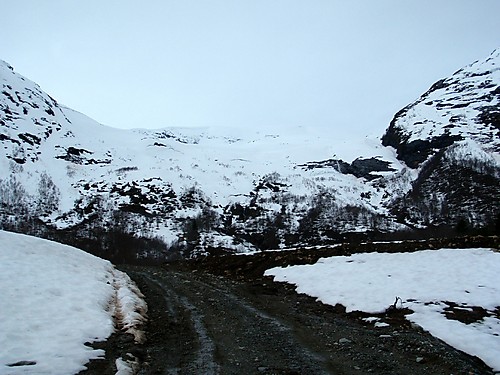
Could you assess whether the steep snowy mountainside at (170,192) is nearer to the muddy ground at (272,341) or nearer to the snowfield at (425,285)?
the snowfield at (425,285)

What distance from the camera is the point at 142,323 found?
12.0 m

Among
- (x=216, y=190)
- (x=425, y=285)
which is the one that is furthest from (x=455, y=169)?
(x=425, y=285)

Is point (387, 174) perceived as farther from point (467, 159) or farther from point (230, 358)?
point (230, 358)

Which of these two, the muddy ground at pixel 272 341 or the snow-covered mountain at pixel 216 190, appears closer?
the muddy ground at pixel 272 341

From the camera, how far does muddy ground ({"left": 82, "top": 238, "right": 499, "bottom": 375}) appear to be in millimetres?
8117

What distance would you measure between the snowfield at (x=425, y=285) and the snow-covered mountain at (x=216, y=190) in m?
→ 85.5

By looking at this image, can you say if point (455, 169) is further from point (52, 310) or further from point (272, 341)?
point (52, 310)

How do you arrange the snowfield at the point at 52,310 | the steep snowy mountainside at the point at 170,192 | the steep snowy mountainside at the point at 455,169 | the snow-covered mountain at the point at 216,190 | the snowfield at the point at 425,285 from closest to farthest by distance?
the snowfield at the point at 52,310, the snowfield at the point at 425,285, the steep snowy mountainside at the point at 455,169, the snow-covered mountain at the point at 216,190, the steep snowy mountainside at the point at 170,192

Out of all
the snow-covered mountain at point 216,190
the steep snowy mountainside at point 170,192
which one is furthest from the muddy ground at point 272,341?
the steep snowy mountainside at point 170,192

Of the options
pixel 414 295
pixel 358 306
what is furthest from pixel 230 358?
pixel 414 295

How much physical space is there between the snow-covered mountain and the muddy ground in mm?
88976

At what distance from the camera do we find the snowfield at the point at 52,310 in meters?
8.10

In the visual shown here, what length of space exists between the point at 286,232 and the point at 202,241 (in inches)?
1171

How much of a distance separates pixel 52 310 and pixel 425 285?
13509mm
